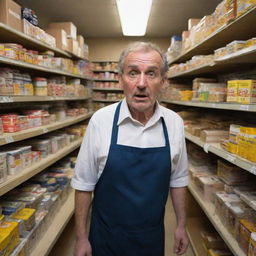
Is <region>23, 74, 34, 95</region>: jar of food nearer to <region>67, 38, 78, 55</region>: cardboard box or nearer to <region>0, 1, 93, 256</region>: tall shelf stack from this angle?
<region>0, 1, 93, 256</region>: tall shelf stack

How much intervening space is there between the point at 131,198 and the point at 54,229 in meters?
1.39

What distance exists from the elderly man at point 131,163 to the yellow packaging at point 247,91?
0.49 metres

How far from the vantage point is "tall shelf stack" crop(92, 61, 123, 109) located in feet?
21.7

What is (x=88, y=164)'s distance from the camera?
1467 mm

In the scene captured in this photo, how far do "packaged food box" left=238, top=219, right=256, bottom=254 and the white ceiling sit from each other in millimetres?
3563

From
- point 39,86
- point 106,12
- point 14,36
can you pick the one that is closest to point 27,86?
point 39,86

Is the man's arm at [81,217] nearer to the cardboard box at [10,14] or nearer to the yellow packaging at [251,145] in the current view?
the yellow packaging at [251,145]

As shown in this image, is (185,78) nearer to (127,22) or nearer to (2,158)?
(127,22)

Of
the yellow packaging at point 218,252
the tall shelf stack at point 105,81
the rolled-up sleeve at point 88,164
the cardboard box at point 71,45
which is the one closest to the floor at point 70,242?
the yellow packaging at point 218,252

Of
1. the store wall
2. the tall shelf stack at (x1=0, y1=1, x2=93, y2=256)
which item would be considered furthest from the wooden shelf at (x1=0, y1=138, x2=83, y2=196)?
the store wall

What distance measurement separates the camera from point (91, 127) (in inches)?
57.9

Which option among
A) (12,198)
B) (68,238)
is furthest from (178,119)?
(68,238)

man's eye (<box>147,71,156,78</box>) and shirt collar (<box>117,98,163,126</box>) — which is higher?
man's eye (<box>147,71,156,78</box>)

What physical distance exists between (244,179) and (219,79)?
67.5 inches
